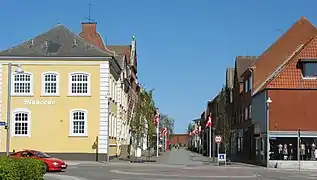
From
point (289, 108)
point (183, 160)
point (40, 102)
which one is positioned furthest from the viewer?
point (183, 160)

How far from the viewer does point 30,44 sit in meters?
59.7

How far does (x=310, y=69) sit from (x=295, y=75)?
1802 mm

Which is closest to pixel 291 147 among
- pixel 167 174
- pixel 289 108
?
pixel 289 108

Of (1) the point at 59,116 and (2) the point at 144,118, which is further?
(2) the point at 144,118

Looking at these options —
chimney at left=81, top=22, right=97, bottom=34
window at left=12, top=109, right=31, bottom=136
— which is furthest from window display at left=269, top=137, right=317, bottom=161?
chimney at left=81, top=22, right=97, bottom=34

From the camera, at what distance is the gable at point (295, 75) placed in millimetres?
55375

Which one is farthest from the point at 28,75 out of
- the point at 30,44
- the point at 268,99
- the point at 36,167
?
the point at 36,167

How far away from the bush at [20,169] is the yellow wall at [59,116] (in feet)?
119

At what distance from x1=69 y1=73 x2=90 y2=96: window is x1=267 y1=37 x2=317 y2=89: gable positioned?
55.7ft

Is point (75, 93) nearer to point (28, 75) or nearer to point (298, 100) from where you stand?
point (28, 75)

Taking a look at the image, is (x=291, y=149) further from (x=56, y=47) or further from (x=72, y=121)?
(x=56, y=47)

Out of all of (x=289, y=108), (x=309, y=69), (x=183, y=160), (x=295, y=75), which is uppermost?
(x=309, y=69)

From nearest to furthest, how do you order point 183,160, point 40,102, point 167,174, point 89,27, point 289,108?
1. point 167,174
2. point 289,108
3. point 40,102
4. point 183,160
5. point 89,27

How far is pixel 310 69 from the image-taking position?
5638 centimetres
